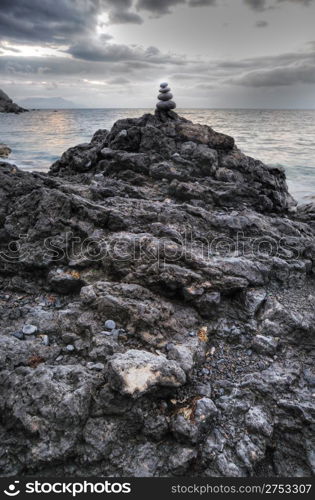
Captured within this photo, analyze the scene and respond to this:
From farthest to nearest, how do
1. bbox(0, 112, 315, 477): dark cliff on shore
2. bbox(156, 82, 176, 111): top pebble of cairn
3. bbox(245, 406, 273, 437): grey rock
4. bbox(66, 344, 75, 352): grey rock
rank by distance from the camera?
bbox(156, 82, 176, 111): top pebble of cairn, bbox(66, 344, 75, 352): grey rock, bbox(245, 406, 273, 437): grey rock, bbox(0, 112, 315, 477): dark cliff on shore

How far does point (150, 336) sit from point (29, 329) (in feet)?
6.56

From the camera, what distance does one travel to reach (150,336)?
201 inches

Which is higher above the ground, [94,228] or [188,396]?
[94,228]

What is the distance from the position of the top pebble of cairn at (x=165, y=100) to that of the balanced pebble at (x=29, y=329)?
38.1ft

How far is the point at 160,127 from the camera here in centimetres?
1312

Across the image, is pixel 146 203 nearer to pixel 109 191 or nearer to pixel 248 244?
pixel 109 191

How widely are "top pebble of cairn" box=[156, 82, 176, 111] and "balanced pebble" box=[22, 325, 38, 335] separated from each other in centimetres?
1162

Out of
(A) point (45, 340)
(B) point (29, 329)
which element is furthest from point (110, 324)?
(B) point (29, 329)

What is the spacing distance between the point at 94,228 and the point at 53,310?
2164 mm

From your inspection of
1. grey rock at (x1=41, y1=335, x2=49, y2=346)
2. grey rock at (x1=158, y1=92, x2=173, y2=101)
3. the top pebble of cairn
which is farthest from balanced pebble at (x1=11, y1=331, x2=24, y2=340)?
grey rock at (x1=158, y1=92, x2=173, y2=101)

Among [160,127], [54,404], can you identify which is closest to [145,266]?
[54,404]

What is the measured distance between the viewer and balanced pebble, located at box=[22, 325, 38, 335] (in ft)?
16.8

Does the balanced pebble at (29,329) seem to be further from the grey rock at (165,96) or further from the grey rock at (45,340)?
the grey rock at (165,96)

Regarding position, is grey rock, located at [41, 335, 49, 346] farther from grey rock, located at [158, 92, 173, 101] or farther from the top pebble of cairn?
grey rock, located at [158, 92, 173, 101]
